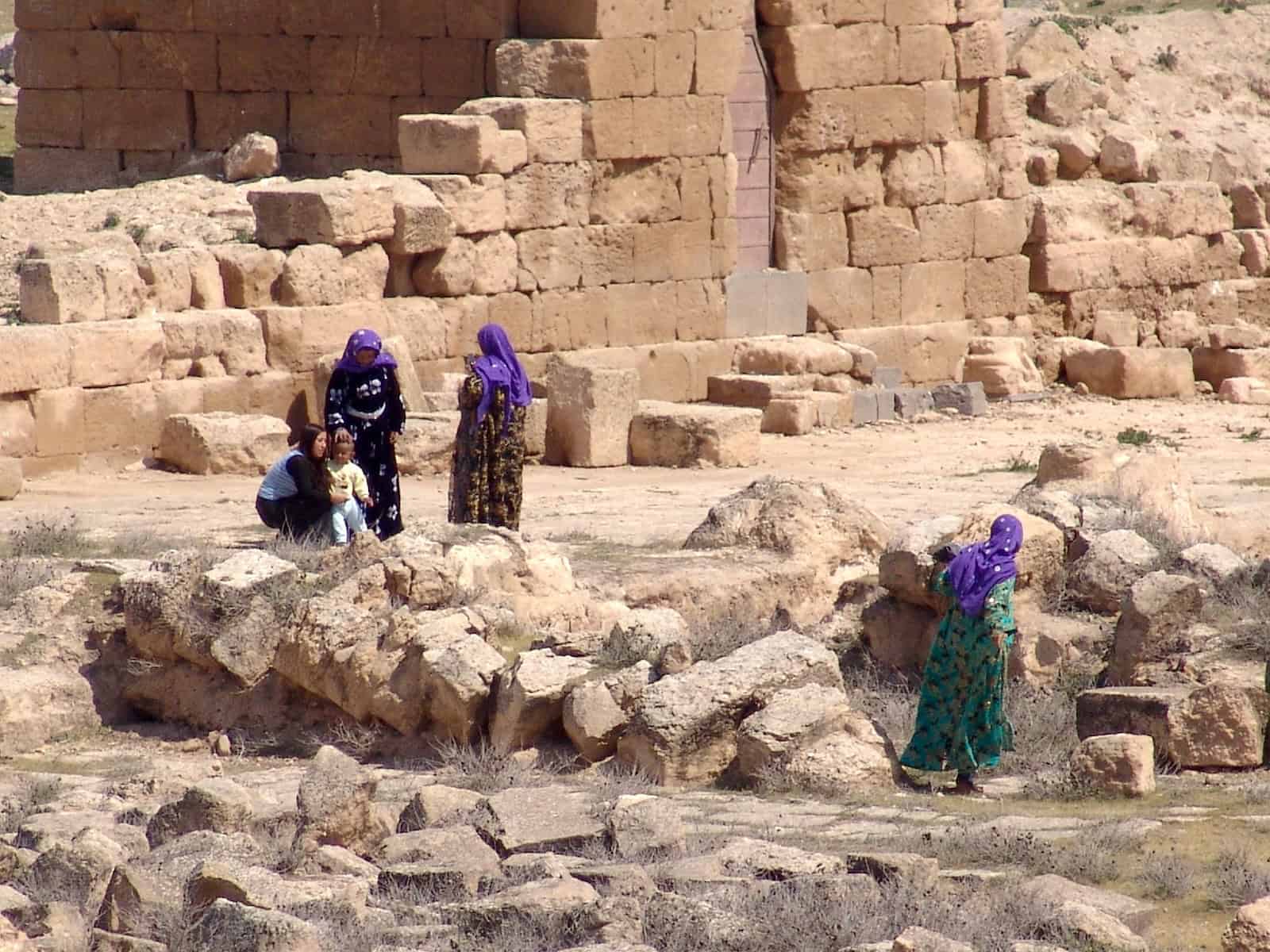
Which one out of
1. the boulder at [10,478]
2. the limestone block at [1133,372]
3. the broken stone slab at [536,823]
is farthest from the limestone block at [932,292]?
the broken stone slab at [536,823]

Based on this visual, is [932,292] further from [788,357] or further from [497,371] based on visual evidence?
[497,371]

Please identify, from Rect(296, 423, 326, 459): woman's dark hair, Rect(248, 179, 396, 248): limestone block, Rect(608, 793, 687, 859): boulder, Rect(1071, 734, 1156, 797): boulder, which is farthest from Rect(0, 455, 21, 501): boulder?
Rect(1071, 734, 1156, 797): boulder

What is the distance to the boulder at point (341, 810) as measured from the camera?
782cm

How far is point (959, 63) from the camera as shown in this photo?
811 inches

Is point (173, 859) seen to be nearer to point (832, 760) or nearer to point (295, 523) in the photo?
point (832, 760)

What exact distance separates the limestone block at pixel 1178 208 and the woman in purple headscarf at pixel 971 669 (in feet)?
45.0

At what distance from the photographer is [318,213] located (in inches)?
645

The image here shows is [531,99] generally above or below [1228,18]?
below

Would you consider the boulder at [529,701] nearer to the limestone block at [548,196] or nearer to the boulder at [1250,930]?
the boulder at [1250,930]

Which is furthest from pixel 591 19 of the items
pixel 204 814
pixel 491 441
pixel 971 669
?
pixel 204 814

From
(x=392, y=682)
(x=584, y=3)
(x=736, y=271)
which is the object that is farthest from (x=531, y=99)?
(x=392, y=682)

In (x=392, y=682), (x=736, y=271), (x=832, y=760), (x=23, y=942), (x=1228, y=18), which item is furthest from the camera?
(x=1228, y=18)

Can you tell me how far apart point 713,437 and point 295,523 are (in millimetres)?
5149

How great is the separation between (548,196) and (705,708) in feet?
31.0
